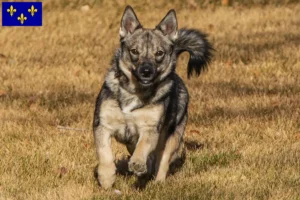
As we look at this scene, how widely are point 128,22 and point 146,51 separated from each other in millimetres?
369

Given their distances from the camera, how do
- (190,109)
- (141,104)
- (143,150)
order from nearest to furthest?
(143,150) < (141,104) < (190,109)

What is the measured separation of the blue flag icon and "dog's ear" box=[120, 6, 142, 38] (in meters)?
11.0

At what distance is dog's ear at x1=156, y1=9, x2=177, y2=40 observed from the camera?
6.41 meters

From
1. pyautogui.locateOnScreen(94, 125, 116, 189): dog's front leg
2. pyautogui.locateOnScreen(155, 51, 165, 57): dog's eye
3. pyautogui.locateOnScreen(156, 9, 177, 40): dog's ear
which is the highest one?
pyautogui.locateOnScreen(156, 9, 177, 40): dog's ear

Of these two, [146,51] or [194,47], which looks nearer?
[146,51]

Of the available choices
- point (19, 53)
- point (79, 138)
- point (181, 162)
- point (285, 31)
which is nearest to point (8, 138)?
point (79, 138)

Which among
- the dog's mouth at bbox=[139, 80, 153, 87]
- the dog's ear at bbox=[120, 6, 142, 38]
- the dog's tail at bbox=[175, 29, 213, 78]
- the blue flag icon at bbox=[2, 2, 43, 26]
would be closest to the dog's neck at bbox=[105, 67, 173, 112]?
the dog's mouth at bbox=[139, 80, 153, 87]

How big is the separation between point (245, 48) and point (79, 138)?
6.91m

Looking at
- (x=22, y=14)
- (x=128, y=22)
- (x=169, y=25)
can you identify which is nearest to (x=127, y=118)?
(x=128, y=22)

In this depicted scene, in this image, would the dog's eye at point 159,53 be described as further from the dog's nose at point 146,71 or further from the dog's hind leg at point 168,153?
the dog's hind leg at point 168,153

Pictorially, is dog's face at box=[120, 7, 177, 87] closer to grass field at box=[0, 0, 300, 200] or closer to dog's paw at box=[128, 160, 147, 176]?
dog's paw at box=[128, 160, 147, 176]

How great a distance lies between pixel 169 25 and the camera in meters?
6.43

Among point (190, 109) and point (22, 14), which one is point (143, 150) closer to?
point (190, 109)

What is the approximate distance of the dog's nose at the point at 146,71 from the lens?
5.91m
